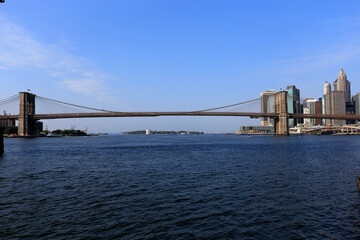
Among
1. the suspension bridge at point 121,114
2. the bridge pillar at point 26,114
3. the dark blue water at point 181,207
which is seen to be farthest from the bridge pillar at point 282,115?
the bridge pillar at point 26,114

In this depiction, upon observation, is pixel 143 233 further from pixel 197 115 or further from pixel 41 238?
pixel 197 115

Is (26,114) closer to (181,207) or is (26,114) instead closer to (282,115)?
(282,115)

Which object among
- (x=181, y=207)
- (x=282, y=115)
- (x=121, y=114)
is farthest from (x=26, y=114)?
(x=181, y=207)

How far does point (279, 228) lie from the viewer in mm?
9266

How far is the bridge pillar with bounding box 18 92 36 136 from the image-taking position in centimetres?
11675

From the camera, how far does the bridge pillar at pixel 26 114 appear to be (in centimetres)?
11675

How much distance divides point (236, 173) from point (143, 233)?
13376mm

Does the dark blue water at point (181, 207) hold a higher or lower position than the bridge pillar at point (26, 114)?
lower

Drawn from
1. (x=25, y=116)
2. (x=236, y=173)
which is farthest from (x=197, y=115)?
(x=236, y=173)

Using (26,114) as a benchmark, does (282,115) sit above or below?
below

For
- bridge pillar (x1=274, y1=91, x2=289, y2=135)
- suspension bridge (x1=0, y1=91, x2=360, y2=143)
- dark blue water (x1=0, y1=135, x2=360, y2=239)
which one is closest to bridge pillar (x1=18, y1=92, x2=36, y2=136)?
suspension bridge (x1=0, y1=91, x2=360, y2=143)

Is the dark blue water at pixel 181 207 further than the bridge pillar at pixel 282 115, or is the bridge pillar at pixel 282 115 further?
the bridge pillar at pixel 282 115

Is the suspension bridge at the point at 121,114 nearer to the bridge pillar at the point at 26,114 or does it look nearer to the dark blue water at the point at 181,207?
the bridge pillar at the point at 26,114

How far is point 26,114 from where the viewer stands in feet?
385
